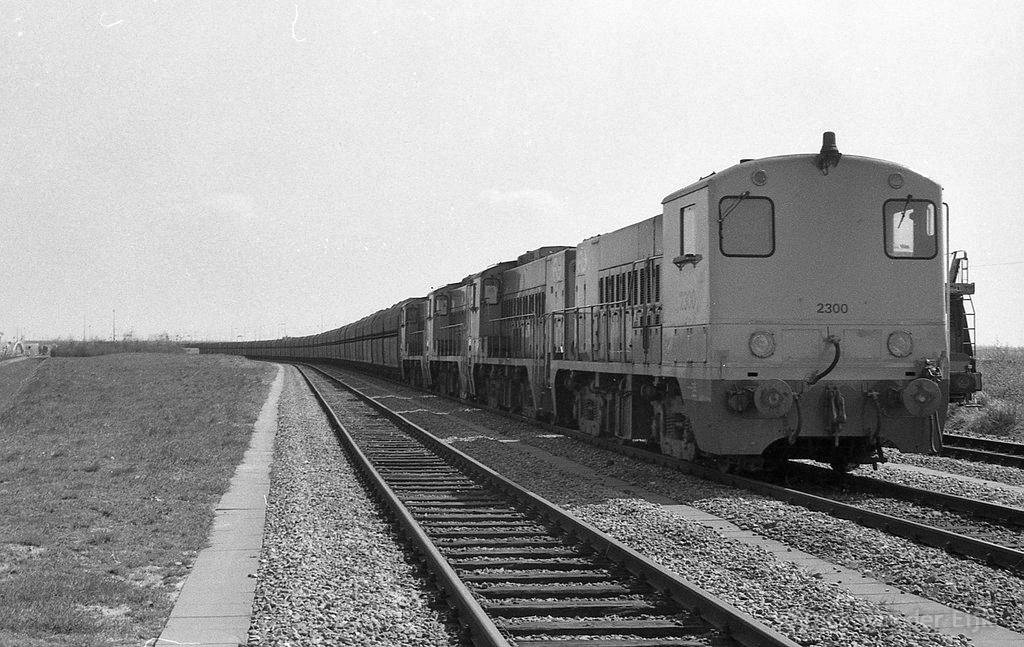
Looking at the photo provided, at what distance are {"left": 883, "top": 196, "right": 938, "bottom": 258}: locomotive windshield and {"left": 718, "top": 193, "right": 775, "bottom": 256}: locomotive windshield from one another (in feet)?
4.57

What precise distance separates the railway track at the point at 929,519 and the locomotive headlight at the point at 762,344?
1424 mm

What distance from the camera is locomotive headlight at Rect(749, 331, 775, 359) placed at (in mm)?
10734

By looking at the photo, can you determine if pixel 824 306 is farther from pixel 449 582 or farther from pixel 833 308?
pixel 449 582

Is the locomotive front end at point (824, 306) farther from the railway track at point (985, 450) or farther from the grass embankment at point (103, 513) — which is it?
the grass embankment at point (103, 513)

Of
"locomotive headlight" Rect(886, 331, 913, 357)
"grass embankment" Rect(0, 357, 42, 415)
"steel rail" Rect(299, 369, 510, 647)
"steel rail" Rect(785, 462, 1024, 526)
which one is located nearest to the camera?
"steel rail" Rect(299, 369, 510, 647)

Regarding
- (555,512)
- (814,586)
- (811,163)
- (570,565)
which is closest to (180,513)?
(555,512)

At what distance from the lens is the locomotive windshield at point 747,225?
11000 mm

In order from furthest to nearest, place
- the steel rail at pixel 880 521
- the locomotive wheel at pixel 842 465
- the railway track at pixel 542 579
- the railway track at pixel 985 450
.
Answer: the railway track at pixel 985 450, the locomotive wheel at pixel 842 465, the steel rail at pixel 880 521, the railway track at pixel 542 579

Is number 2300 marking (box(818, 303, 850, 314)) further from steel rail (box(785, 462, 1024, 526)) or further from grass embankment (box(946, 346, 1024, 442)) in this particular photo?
grass embankment (box(946, 346, 1024, 442))

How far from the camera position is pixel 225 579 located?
671 centimetres

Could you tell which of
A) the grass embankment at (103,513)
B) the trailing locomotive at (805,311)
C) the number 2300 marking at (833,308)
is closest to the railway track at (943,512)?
the trailing locomotive at (805,311)

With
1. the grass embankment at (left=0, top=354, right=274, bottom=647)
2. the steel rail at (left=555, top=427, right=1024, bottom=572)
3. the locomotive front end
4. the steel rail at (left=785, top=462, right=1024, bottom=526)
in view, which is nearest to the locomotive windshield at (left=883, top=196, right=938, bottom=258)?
the locomotive front end

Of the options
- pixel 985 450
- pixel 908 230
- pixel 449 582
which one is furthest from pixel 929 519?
pixel 985 450

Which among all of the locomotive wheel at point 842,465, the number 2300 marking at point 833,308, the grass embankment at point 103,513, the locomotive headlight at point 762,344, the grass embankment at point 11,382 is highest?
the number 2300 marking at point 833,308
